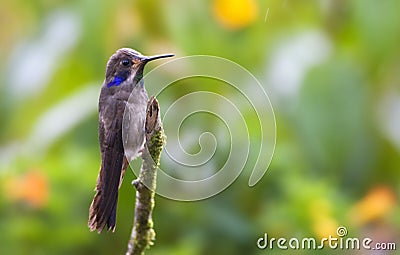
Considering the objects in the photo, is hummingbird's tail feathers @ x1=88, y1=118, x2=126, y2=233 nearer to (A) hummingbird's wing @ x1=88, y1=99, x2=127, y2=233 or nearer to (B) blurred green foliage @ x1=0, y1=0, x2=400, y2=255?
(A) hummingbird's wing @ x1=88, y1=99, x2=127, y2=233

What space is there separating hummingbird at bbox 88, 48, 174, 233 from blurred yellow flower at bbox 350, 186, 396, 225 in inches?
67.8

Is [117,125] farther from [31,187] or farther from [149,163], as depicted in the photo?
[31,187]

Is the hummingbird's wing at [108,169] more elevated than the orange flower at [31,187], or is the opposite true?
the orange flower at [31,187]

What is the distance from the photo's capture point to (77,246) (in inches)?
93.1

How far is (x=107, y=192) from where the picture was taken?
41 cm

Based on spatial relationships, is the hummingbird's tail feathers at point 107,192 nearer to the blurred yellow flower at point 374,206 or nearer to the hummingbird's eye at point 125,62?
the hummingbird's eye at point 125,62

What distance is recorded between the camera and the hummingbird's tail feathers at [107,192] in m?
0.40

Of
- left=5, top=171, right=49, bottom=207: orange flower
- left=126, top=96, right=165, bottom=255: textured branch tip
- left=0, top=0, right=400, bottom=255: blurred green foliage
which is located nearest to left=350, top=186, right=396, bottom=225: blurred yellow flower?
left=0, top=0, right=400, bottom=255: blurred green foliage

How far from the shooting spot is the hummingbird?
403 millimetres

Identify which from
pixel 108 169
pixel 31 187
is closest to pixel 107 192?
pixel 108 169

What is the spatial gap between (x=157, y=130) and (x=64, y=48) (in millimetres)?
2689

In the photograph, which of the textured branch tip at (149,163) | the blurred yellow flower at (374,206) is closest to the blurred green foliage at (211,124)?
the blurred yellow flower at (374,206)

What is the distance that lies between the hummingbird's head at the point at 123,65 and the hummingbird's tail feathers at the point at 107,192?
2 cm

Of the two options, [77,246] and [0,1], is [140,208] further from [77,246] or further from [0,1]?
[0,1]
